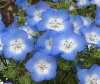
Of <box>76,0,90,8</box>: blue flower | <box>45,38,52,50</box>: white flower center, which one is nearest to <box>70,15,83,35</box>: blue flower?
<box>45,38,52,50</box>: white flower center

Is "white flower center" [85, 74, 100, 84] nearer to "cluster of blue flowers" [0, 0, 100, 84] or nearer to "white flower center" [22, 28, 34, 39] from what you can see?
"cluster of blue flowers" [0, 0, 100, 84]

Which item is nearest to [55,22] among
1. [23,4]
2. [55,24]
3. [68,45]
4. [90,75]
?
[55,24]

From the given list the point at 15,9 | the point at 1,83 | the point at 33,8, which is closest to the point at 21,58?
the point at 1,83

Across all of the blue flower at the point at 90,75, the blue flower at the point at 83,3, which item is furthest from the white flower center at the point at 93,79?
the blue flower at the point at 83,3

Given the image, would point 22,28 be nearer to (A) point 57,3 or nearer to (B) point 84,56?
(B) point 84,56

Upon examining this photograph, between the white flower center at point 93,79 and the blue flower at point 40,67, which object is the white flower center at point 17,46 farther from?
the white flower center at point 93,79
